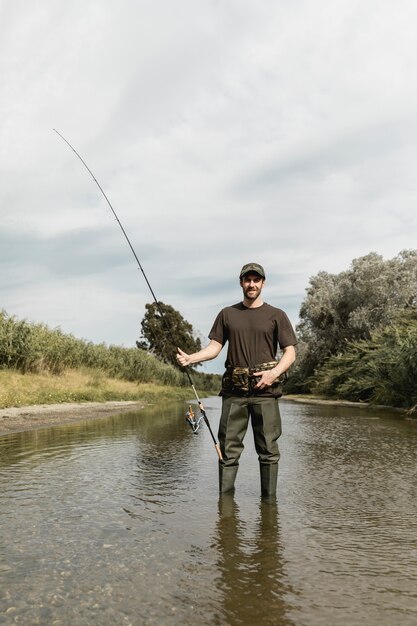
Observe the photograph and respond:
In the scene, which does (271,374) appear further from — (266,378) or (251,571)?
(251,571)

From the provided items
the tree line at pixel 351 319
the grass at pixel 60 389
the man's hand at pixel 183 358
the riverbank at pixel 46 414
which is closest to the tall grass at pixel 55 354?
the grass at pixel 60 389

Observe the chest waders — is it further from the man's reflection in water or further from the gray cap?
the gray cap

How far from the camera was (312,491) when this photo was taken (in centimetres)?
584

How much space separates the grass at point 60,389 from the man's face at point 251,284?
12666 mm

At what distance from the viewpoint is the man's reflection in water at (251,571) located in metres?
2.79

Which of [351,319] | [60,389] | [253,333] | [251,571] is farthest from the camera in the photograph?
[351,319]

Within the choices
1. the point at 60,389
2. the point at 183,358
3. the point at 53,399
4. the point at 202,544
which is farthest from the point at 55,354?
the point at 202,544

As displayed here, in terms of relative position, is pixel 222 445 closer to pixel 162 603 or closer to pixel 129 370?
pixel 162 603

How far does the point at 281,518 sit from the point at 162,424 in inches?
400

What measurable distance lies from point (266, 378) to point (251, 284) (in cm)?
97

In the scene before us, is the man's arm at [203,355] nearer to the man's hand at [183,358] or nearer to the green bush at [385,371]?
the man's hand at [183,358]

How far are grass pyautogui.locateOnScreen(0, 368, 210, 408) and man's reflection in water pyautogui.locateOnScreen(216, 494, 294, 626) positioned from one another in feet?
43.0

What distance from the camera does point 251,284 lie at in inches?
207

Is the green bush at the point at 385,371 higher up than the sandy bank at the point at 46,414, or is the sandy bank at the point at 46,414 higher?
the green bush at the point at 385,371
